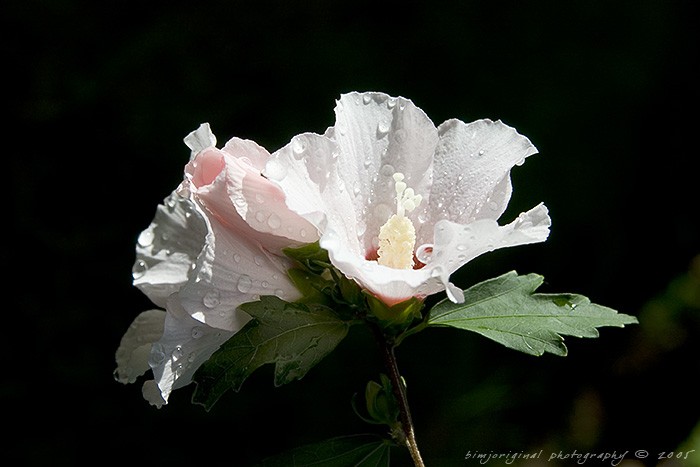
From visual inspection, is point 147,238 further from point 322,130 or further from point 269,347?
point 322,130

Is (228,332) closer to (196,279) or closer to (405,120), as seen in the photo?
(196,279)

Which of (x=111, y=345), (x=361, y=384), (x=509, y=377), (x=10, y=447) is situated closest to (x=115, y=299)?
(x=111, y=345)

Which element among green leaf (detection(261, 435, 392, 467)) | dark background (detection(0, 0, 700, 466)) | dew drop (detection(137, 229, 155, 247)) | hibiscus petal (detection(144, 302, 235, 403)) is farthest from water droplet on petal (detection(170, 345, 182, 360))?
dark background (detection(0, 0, 700, 466))

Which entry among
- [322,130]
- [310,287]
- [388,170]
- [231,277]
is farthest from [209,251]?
[322,130]

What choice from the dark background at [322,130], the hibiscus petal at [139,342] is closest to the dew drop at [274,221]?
the hibiscus petal at [139,342]

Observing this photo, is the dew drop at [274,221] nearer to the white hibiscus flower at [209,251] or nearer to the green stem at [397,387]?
the white hibiscus flower at [209,251]
